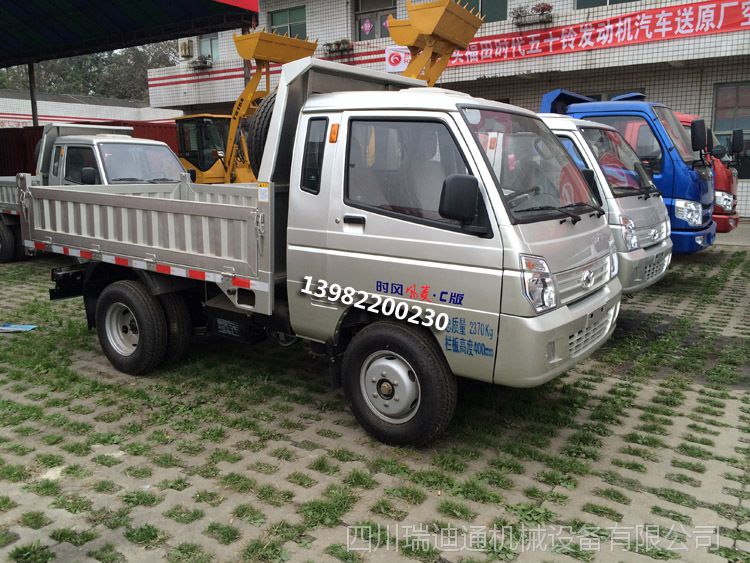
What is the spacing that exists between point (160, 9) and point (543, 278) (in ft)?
39.4

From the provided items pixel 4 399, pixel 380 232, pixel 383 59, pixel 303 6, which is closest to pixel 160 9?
pixel 383 59

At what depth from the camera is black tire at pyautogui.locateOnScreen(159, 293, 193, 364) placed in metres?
5.38

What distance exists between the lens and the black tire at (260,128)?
475 centimetres

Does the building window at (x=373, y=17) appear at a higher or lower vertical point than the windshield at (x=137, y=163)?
higher

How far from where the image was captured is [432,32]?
7.84 m

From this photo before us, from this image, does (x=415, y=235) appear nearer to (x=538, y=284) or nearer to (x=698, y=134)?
(x=538, y=284)

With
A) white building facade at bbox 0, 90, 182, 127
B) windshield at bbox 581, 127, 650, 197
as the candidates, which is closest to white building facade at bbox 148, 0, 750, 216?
windshield at bbox 581, 127, 650, 197

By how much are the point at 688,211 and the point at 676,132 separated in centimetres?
132

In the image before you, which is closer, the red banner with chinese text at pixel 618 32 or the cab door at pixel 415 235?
the cab door at pixel 415 235

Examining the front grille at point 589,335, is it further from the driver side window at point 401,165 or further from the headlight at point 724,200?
the headlight at point 724,200

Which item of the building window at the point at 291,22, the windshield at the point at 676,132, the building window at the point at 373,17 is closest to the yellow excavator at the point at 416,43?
the windshield at the point at 676,132

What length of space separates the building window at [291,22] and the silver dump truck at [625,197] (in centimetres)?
1443

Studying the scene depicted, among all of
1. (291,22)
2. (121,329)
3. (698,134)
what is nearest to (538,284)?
(121,329)

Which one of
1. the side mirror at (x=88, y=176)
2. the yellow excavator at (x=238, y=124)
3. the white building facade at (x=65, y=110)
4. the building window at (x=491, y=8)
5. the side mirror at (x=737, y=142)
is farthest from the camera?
the white building facade at (x=65, y=110)
